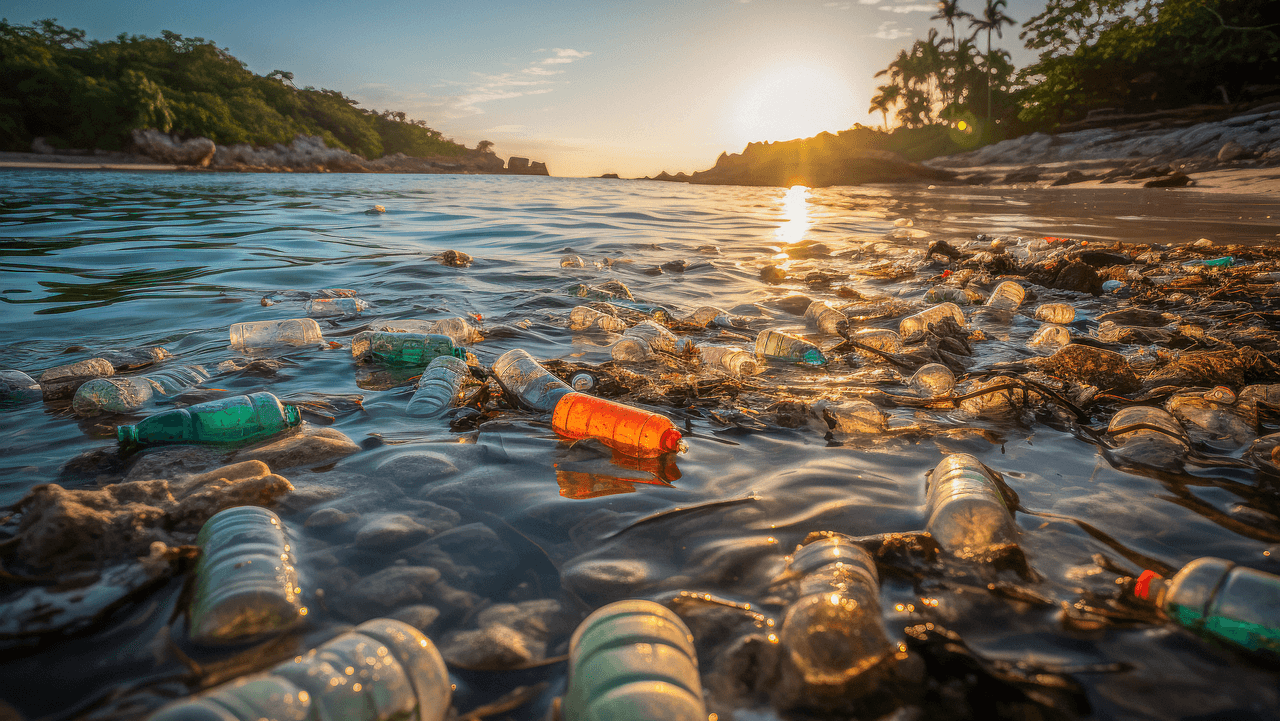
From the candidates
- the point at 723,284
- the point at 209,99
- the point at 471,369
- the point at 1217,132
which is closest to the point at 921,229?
the point at 723,284

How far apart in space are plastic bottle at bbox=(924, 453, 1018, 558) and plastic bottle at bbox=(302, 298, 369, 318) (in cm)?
392

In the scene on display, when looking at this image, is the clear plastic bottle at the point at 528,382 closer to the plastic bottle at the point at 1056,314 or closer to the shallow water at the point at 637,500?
the shallow water at the point at 637,500

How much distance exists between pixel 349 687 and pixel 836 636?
2.76ft

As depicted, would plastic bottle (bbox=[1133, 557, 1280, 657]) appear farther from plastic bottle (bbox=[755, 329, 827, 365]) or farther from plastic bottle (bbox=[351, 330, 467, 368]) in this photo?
plastic bottle (bbox=[351, 330, 467, 368])

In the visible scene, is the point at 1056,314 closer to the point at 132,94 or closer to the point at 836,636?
the point at 836,636

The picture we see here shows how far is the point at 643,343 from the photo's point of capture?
3146 mm

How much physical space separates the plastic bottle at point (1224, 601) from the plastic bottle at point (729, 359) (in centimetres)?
189

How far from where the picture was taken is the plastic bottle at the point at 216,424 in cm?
192

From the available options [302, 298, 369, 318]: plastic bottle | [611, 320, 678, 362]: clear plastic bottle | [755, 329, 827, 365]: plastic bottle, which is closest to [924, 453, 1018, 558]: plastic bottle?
[755, 329, 827, 365]: plastic bottle

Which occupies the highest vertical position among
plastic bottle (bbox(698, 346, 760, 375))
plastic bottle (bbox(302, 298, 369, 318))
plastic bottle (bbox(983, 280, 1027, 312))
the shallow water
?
plastic bottle (bbox(983, 280, 1027, 312))

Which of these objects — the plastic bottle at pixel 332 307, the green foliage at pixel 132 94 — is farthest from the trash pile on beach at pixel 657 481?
the green foliage at pixel 132 94

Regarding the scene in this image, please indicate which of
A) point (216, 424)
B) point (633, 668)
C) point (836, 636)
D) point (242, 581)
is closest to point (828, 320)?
point (836, 636)

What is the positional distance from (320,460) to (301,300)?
3073mm

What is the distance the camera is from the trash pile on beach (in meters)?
1.00
